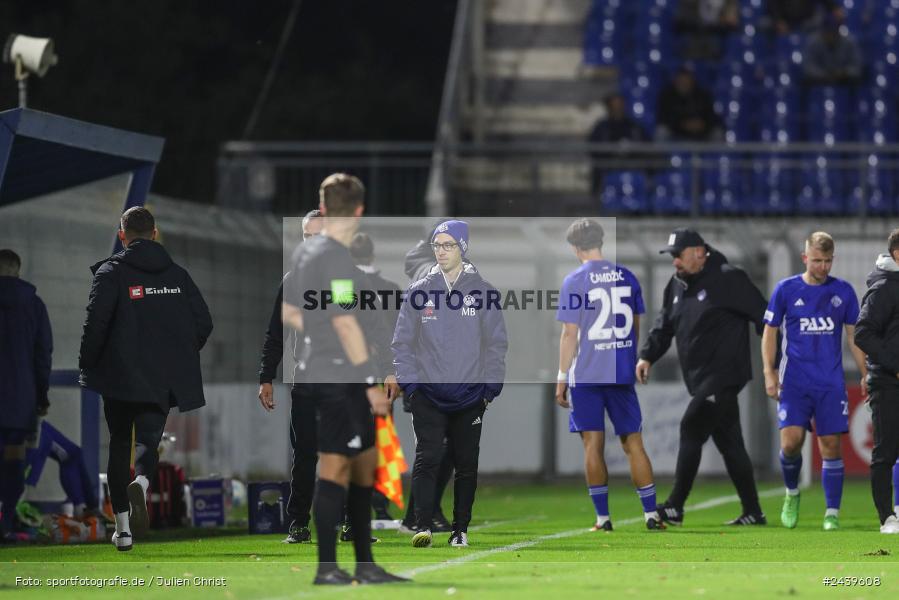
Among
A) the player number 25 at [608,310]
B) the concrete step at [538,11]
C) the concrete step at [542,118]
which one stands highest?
the concrete step at [538,11]

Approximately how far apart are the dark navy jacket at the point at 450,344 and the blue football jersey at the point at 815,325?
2.80 meters

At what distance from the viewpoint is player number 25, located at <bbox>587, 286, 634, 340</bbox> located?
1198 centimetres

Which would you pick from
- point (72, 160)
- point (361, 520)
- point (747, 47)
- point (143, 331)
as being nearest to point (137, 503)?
point (143, 331)

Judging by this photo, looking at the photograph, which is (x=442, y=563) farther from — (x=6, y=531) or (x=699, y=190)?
(x=699, y=190)

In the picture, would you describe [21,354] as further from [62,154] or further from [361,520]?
[361,520]

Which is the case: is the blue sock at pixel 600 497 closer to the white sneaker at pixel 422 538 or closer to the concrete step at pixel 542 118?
the white sneaker at pixel 422 538

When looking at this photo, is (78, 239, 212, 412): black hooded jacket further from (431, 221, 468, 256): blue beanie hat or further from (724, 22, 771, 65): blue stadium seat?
(724, 22, 771, 65): blue stadium seat

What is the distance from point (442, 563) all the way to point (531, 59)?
699 inches

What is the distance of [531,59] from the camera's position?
26453mm

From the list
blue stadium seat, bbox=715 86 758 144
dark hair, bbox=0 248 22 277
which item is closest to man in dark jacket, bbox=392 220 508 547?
dark hair, bbox=0 248 22 277

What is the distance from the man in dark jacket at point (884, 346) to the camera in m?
11.6

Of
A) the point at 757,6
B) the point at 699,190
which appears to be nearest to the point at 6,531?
the point at 699,190

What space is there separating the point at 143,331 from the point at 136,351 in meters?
0.16

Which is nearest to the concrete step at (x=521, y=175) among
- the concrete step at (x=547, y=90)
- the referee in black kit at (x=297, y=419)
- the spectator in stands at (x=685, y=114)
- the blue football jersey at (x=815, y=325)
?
the spectator in stands at (x=685, y=114)
